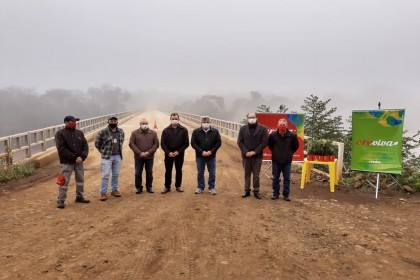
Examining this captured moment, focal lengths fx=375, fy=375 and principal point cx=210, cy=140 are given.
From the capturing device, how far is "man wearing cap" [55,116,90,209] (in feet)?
26.9

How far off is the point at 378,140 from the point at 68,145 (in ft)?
24.9

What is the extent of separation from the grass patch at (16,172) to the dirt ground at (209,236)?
1.65 meters

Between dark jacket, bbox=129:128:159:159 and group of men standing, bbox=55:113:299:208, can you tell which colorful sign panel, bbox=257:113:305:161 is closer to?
group of men standing, bbox=55:113:299:208

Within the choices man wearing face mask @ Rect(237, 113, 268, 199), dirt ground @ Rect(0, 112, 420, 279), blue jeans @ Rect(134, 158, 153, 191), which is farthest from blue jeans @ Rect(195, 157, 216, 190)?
blue jeans @ Rect(134, 158, 153, 191)

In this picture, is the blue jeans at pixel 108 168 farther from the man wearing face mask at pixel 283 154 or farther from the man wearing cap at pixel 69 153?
the man wearing face mask at pixel 283 154

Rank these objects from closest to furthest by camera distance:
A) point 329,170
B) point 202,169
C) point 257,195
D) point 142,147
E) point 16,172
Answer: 1. point 257,195
2. point 142,147
3. point 202,169
4. point 329,170
5. point 16,172

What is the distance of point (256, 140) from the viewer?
9250mm

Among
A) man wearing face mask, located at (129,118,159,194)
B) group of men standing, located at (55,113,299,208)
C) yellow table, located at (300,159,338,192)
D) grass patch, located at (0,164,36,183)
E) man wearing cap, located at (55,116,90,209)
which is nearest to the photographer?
man wearing cap, located at (55,116,90,209)

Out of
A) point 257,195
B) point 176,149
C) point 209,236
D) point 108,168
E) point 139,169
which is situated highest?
point 176,149

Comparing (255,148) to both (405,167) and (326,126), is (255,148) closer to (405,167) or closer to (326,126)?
(405,167)

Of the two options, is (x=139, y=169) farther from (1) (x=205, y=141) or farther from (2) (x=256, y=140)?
(2) (x=256, y=140)

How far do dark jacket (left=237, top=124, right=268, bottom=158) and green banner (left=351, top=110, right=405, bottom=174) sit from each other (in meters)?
2.51

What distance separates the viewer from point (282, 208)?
8320mm

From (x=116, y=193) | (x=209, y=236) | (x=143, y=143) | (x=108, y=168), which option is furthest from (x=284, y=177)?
(x=108, y=168)
